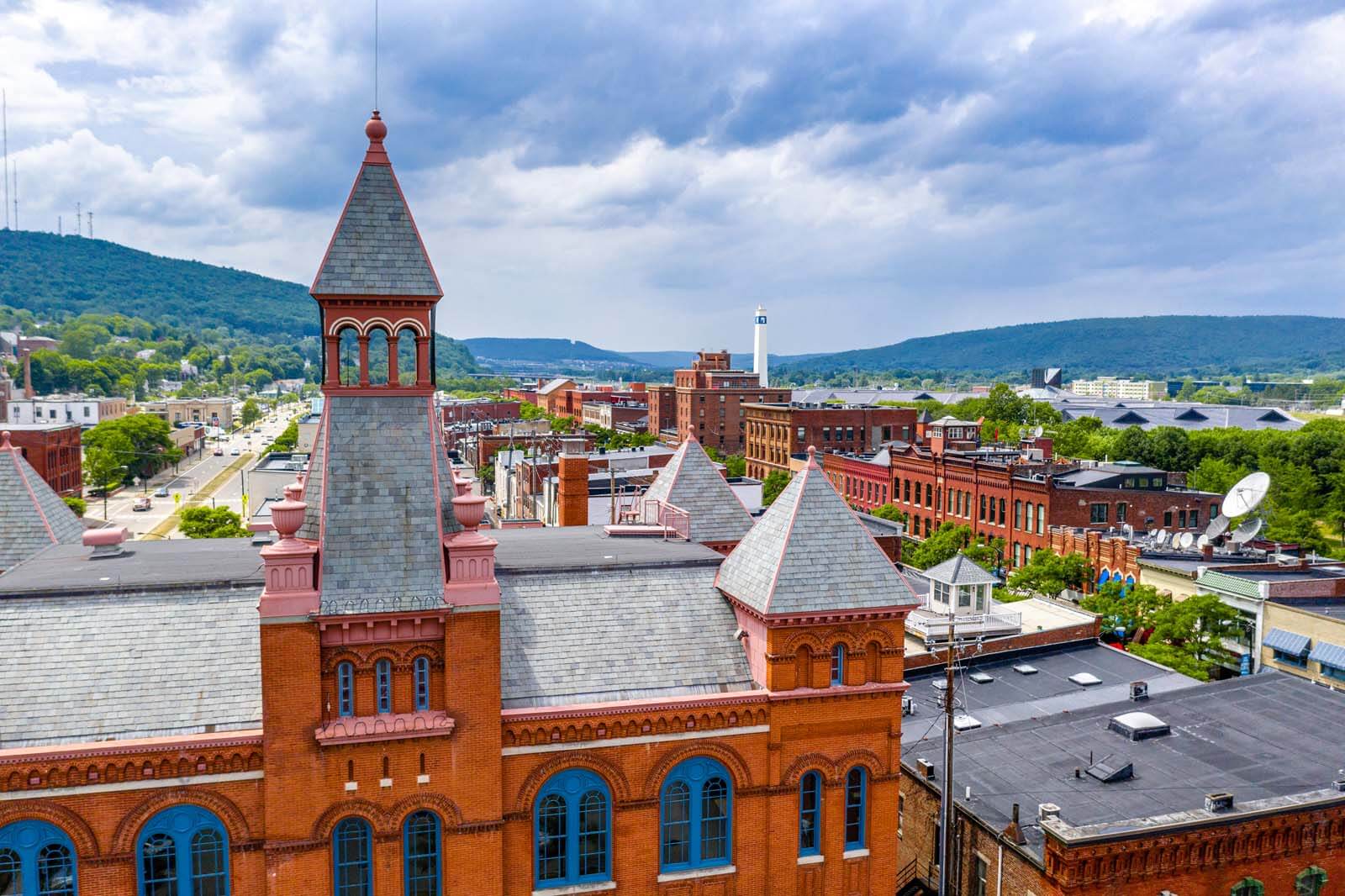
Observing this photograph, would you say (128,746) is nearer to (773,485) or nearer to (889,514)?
(889,514)

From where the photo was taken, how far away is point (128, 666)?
73.5ft

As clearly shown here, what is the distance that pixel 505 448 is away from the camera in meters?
132

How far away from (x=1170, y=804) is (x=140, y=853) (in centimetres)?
2765

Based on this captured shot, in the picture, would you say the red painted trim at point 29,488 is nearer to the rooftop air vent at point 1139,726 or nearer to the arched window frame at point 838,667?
the arched window frame at point 838,667

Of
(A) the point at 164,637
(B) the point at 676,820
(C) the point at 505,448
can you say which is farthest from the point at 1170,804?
(C) the point at 505,448

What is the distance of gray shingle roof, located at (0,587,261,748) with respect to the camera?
21.2 m

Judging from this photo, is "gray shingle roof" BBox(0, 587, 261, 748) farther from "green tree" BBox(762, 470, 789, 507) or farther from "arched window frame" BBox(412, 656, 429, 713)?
"green tree" BBox(762, 470, 789, 507)

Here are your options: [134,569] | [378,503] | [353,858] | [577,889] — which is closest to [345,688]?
[353,858]

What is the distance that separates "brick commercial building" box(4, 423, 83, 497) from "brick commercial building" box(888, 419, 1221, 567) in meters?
94.6

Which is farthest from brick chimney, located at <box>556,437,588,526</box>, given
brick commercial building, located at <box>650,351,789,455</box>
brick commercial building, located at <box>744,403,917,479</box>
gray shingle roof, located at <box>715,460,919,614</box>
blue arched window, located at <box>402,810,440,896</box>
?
brick commercial building, located at <box>650,351,789,455</box>

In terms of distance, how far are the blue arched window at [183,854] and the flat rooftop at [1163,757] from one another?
20736mm

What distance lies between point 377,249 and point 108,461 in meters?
136

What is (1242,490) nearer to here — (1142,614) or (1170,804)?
(1142,614)

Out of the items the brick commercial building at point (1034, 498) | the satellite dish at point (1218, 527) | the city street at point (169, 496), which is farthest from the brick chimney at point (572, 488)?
the city street at point (169, 496)
